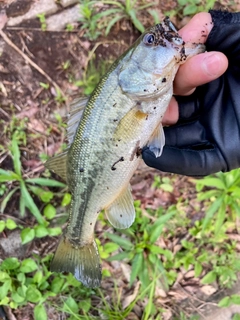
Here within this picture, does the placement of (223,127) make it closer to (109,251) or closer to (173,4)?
(109,251)

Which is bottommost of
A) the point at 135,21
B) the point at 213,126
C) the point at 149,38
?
the point at 213,126

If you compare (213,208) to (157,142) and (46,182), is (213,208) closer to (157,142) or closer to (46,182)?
(157,142)

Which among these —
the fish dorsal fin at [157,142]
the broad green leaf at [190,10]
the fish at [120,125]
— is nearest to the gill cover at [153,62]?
the fish at [120,125]

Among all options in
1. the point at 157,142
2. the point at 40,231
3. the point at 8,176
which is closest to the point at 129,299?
the point at 40,231

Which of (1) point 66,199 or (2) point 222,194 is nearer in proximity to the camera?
(2) point 222,194

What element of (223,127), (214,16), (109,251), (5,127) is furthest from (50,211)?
(214,16)

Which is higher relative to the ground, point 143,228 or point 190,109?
point 190,109
